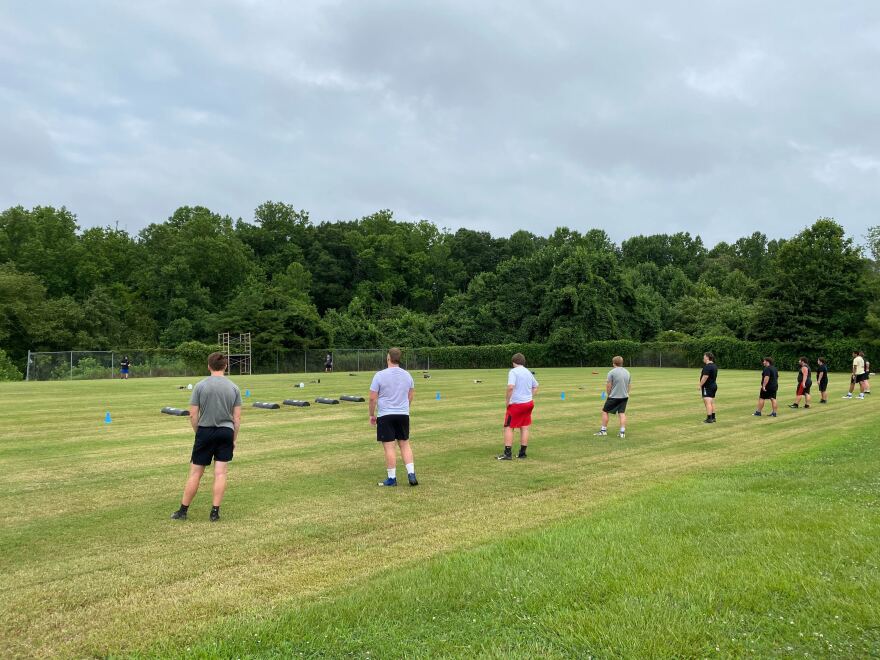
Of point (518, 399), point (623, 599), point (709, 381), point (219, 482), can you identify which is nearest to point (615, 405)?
point (518, 399)

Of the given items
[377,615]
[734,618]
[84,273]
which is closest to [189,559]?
[377,615]

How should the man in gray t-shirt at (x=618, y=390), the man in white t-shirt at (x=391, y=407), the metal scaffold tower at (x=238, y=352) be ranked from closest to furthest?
the man in white t-shirt at (x=391, y=407)
the man in gray t-shirt at (x=618, y=390)
the metal scaffold tower at (x=238, y=352)

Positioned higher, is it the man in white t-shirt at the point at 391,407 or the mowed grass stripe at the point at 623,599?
the man in white t-shirt at the point at 391,407

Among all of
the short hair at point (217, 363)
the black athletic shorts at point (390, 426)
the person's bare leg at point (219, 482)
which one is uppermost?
the short hair at point (217, 363)

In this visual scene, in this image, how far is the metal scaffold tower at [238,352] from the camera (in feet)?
200

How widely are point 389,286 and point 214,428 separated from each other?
301 ft

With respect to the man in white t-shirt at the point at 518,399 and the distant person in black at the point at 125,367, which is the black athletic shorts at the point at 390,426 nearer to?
the man in white t-shirt at the point at 518,399

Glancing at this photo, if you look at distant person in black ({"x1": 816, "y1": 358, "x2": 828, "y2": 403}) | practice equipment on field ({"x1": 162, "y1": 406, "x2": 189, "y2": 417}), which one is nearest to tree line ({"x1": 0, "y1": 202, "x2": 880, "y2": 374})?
distant person in black ({"x1": 816, "y1": 358, "x2": 828, "y2": 403})

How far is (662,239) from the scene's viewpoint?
124250mm

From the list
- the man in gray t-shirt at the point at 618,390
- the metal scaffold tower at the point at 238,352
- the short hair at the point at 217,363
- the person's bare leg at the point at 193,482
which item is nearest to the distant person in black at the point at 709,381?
the man in gray t-shirt at the point at 618,390

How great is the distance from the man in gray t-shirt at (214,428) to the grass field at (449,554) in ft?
1.48

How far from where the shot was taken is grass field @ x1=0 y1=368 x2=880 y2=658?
4477mm

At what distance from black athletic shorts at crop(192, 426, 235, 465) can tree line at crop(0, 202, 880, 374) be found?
58488 millimetres

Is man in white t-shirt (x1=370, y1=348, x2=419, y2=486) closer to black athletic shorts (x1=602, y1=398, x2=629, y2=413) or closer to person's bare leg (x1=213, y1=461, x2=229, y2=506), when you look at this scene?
person's bare leg (x1=213, y1=461, x2=229, y2=506)
